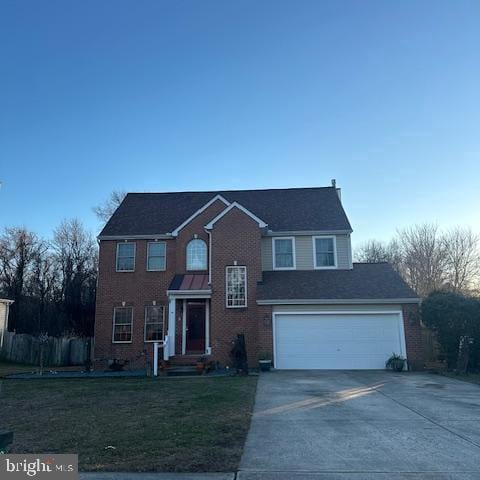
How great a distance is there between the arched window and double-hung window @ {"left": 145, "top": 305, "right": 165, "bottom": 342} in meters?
2.68

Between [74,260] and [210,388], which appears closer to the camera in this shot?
[210,388]

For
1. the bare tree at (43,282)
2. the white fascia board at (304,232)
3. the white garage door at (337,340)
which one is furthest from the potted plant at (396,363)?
the bare tree at (43,282)

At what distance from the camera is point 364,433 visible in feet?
25.0

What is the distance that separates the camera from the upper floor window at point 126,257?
72.6 ft

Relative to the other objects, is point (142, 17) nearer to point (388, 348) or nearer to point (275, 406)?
point (275, 406)

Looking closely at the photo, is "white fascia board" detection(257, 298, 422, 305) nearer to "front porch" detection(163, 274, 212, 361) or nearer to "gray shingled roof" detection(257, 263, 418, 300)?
"gray shingled roof" detection(257, 263, 418, 300)

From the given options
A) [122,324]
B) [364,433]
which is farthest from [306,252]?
[364,433]

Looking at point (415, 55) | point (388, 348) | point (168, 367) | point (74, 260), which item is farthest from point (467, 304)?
point (74, 260)

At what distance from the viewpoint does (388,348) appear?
18.5m

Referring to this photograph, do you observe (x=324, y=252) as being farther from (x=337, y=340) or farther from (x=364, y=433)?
(x=364, y=433)

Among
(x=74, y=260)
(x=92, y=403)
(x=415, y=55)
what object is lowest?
(x=92, y=403)

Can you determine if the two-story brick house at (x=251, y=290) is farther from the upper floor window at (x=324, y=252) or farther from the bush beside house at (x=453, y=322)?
the bush beside house at (x=453, y=322)

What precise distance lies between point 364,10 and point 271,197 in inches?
536

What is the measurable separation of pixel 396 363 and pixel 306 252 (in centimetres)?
691
